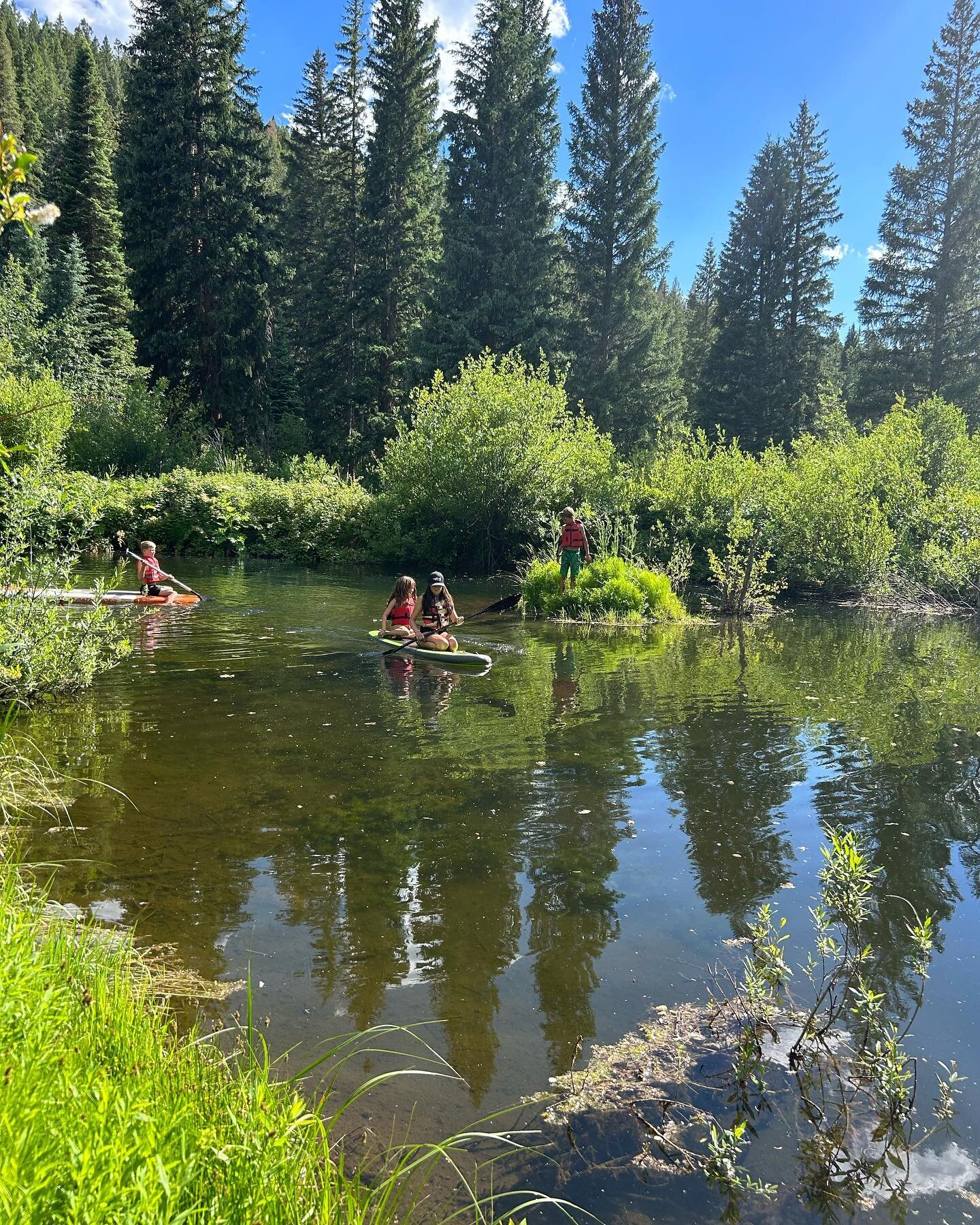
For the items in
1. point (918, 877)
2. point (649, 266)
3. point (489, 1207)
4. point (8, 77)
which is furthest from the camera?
point (8, 77)

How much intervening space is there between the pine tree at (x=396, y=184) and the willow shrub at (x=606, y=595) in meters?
23.7

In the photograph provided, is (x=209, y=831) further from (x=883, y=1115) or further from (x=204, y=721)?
(x=883, y=1115)

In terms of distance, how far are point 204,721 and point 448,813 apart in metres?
3.50

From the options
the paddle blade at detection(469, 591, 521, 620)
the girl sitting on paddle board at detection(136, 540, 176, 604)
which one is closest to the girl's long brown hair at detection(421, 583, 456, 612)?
the paddle blade at detection(469, 591, 521, 620)

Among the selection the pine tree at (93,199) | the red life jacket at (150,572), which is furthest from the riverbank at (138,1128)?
the pine tree at (93,199)

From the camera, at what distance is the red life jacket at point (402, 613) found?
13.3m

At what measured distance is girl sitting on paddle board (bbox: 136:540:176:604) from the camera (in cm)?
1633

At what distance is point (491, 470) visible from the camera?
24.6 m

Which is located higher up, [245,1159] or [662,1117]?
[245,1159]

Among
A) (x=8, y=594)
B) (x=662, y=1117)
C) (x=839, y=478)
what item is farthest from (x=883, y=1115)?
(x=839, y=478)

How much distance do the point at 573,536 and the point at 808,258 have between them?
3494cm

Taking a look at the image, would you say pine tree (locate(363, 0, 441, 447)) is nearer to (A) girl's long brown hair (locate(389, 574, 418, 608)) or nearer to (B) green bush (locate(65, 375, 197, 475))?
(B) green bush (locate(65, 375, 197, 475))

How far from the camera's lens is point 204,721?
866cm

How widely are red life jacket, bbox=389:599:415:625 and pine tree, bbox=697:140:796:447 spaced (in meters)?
33.9
